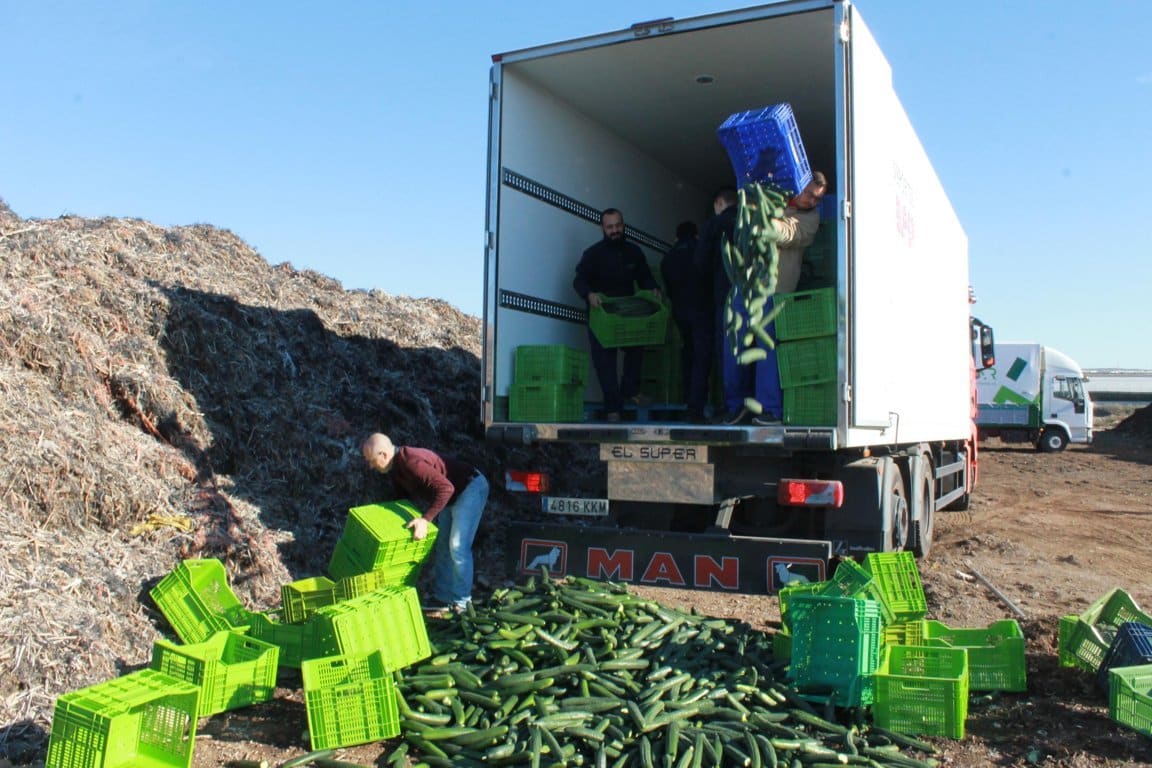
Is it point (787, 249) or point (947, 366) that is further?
point (947, 366)

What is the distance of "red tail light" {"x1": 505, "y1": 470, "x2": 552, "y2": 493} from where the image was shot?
706cm

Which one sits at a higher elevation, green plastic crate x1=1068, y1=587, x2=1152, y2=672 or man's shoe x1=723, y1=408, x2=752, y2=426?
man's shoe x1=723, y1=408, x2=752, y2=426

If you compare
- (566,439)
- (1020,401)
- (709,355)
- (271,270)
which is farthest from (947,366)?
(1020,401)

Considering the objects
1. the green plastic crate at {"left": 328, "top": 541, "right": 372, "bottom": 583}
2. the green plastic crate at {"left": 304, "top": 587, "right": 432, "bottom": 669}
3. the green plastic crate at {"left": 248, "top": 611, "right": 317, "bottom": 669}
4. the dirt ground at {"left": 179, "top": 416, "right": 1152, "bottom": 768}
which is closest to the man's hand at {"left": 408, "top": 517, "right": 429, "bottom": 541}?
the green plastic crate at {"left": 328, "top": 541, "right": 372, "bottom": 583}

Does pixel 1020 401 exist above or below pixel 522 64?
below

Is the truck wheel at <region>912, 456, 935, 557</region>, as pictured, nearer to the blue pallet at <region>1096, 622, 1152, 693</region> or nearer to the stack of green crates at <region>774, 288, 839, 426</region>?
the stack of green crates at <region>774, 288, 839, 426</region>

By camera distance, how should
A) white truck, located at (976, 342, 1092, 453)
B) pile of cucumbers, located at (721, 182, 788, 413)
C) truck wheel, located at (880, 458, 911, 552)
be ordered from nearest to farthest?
pile of cucumbers, located at (721, 182, 788, 413) < truck wheel, located at (880, 458, 911, 552) < white truck, located at (976, 342, 1092, 453)

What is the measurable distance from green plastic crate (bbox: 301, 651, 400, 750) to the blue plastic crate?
13.9ft

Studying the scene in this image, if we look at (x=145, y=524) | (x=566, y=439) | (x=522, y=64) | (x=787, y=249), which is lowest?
(x=145, y=524)

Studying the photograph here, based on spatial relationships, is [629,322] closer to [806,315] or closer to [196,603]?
[806,315]

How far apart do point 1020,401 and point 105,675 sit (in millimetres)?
25837

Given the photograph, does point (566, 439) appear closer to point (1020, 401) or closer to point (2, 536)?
point (2, 536)

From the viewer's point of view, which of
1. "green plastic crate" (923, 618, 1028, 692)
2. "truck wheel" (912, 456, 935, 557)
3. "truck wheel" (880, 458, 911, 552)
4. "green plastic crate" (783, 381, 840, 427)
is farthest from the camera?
"truck wheel" (912, 456, 935, 557)

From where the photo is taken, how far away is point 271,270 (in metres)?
11.0
